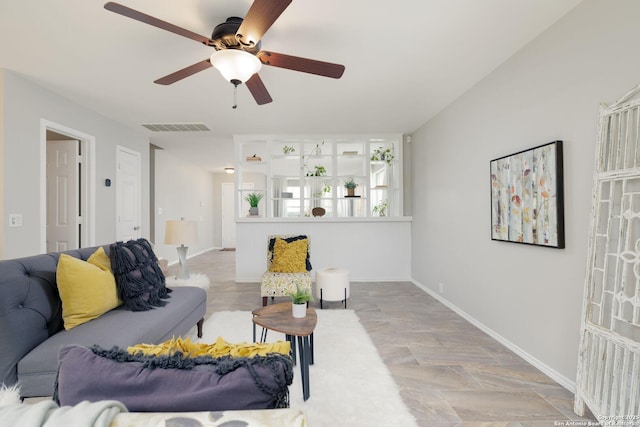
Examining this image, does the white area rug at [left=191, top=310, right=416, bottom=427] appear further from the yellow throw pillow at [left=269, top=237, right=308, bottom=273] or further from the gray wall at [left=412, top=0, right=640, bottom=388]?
the gray wall at [left=412, top=0, right=640, bottom=388]

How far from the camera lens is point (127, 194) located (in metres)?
4.90

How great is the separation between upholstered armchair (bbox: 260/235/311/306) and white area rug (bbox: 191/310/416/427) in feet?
1.94

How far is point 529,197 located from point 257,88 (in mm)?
2367

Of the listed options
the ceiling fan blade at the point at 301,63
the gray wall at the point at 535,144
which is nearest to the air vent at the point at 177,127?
the ceiling fan blade at the point at 301,63

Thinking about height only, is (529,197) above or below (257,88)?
below

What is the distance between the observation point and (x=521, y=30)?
2363mm

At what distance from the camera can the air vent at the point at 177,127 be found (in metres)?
4.76

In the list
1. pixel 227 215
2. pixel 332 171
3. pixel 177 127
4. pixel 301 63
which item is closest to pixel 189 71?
pixel 301 63

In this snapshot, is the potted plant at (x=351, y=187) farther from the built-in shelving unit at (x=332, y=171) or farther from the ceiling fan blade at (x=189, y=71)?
the ceiling fan blade at (x=189, y=71)

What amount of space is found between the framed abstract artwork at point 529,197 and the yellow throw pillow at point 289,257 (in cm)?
235

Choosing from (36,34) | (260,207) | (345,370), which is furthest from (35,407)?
(260,207)

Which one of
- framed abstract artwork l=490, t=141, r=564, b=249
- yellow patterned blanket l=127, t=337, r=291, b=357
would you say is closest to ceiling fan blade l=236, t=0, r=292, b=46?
yellow patterned blanket l=127, t=337, r=291, b=357

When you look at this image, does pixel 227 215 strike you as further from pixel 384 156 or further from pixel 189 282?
pixel 189 282

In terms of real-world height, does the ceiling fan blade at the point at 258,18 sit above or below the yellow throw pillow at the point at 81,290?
above
